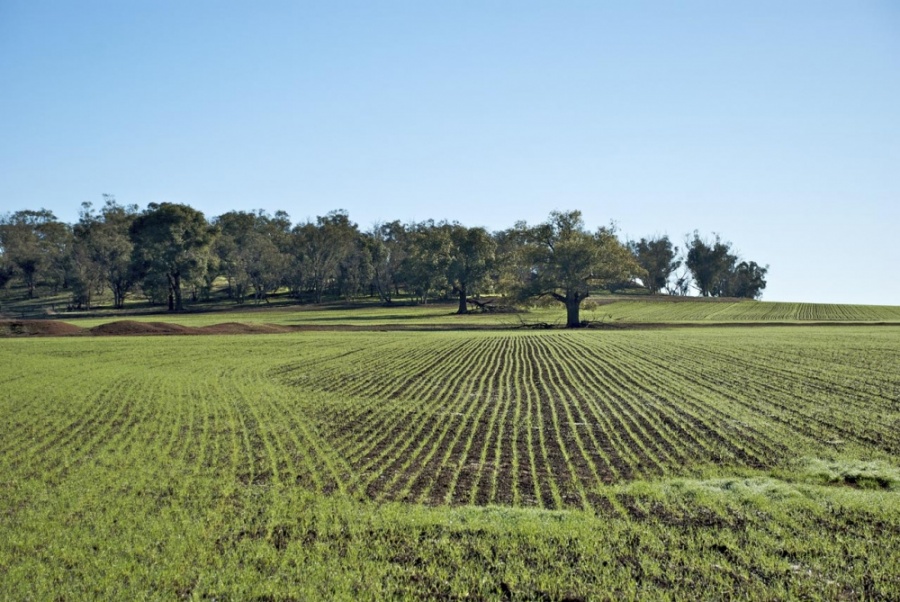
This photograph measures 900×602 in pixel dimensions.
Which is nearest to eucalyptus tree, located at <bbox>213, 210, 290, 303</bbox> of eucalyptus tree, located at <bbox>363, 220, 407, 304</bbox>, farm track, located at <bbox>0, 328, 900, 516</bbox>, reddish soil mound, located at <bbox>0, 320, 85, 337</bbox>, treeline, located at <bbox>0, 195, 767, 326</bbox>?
treeline, located at <bbox>0, 195, 767, 326</bbox>

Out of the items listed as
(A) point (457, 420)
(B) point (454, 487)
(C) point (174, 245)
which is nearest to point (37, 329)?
(C) point (174, 245)

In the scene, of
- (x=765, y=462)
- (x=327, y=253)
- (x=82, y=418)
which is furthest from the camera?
(x=327, y=253)

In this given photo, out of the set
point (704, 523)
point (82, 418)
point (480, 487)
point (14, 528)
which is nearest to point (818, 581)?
point (704, 523)

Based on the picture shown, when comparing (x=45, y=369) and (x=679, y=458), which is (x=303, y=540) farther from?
(x=45, y=369)

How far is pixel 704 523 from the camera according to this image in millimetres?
10750

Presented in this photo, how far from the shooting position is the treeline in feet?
221

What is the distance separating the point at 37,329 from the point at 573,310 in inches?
1884

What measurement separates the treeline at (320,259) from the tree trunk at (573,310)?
3.9 inches

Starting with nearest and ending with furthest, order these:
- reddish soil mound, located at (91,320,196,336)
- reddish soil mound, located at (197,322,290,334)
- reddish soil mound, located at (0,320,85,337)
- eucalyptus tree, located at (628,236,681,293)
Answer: reddish soil mound, located at (91,320,196,336), reddish soil mound, located at (0,320,85,337), reddish soil mound, located at (197,322,290,334), eucalyptus tree, located at (628,236,681,293)

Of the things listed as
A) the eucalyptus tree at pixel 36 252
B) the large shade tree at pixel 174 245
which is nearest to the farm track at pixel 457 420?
the large shade tree at pixel 174 245

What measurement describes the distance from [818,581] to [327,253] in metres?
122

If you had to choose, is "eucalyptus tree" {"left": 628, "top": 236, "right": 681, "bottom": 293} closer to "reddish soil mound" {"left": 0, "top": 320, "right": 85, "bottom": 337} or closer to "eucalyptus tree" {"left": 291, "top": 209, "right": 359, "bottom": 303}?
"eucalyptus tree" {"left": 291, "top": 209, "right": 359, "bottom": 303}

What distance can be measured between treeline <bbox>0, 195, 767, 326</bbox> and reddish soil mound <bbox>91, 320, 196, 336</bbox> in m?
30.6

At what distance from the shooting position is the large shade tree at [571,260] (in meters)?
64.4
